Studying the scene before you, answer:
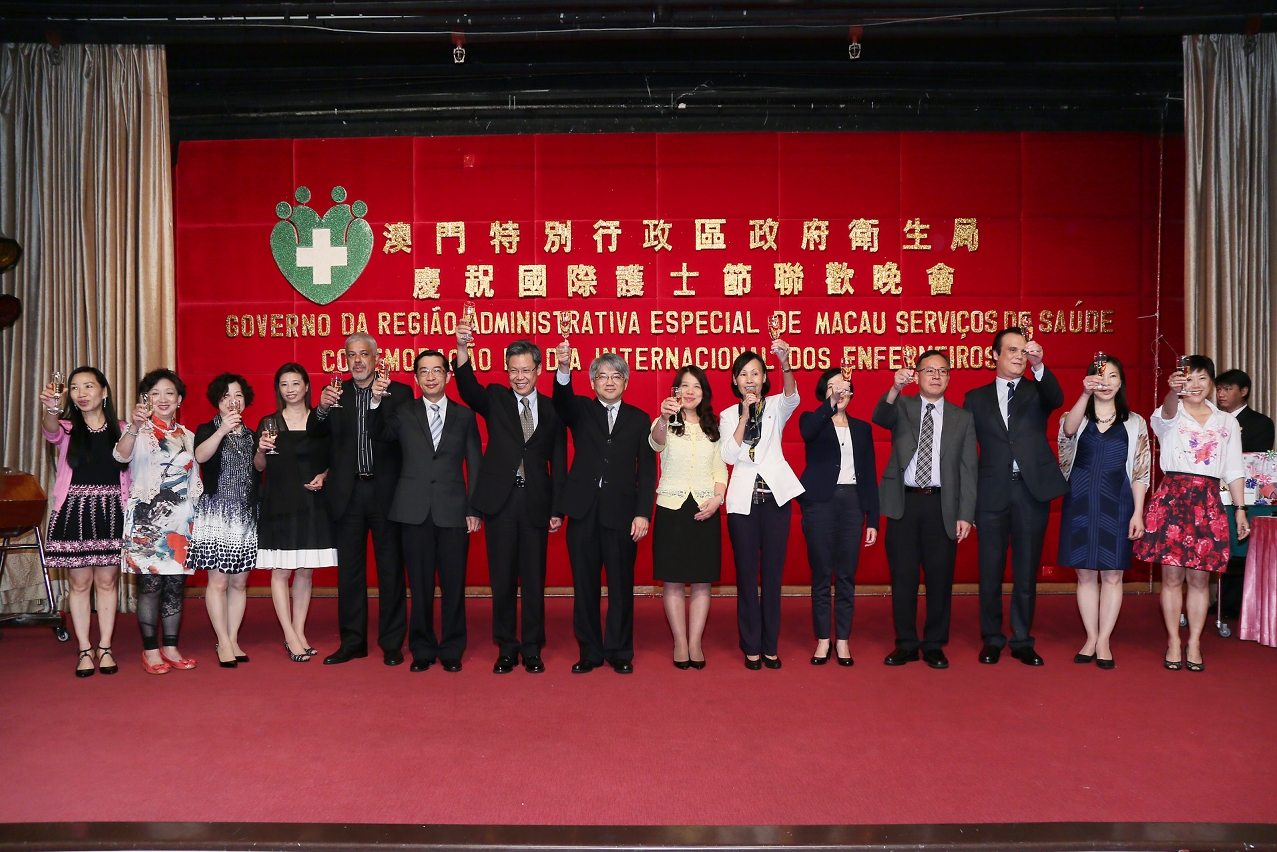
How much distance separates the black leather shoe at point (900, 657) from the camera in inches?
166

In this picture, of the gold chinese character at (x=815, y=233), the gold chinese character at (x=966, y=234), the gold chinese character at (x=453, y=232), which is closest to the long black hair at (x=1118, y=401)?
the gold chinese character at (x=966, y=234)

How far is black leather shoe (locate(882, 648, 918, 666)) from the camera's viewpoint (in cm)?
423

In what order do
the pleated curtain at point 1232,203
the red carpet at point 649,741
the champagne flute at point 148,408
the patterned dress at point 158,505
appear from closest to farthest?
1. the red carpet at point 649,741
2. the champagne flute at point 148,408
3. the patterned dress at point 158,505
4. the pleated curtain at point 1232,203

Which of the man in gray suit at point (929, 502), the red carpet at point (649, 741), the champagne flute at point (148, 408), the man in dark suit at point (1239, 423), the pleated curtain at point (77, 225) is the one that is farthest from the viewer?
the pleated curtain at point (77, 225)

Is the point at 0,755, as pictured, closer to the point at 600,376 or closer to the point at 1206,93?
the point at 600,376

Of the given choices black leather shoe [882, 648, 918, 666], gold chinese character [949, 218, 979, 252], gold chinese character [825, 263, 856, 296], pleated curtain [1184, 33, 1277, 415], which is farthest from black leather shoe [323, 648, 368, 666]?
pleated curtain [1184, 33, 1277, 415]

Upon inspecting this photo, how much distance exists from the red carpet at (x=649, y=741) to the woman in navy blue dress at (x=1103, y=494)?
33 centimetres

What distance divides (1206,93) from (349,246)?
5772mm

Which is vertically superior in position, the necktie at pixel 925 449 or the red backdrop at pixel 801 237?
the red backdrop at pixel 801 237

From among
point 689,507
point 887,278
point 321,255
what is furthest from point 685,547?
point 321,255

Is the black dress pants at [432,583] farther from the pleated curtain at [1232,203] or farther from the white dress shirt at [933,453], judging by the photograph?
the pleated curtain at [1232,203]

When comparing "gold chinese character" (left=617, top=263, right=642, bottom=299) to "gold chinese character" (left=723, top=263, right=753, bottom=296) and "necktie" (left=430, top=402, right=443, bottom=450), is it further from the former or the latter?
"necktie" (left=430, top=402, right=443, bottom=450)

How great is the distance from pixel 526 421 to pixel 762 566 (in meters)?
1.35

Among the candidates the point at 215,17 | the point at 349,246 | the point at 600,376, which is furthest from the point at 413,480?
the point at 215,17
